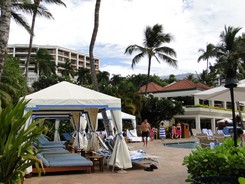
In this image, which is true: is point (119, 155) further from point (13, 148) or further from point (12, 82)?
point (12, 82)

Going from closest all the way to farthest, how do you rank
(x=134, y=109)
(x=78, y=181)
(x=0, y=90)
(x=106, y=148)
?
(x=78, y=181) < (x=106, y=148) < (x=0, y=90) < (x=134, y=109)

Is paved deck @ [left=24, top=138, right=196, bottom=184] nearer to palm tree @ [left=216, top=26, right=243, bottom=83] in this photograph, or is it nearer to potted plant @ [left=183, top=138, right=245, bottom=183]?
potted plant @ [left=183, top=138, right=245, bottom=183]

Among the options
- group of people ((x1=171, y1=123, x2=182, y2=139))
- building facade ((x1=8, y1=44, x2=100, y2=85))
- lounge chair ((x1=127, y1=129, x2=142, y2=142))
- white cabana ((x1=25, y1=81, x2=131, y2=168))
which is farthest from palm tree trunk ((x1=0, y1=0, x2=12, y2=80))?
building facade ((x1=8, y1=44, x2=100, y2=85))

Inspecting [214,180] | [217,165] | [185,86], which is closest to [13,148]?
[214,180]

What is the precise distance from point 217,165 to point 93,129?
8.15 meters

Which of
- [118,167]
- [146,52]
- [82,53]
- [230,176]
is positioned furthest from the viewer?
[82,53]

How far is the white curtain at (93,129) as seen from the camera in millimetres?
12719

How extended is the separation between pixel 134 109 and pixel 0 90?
12605mm

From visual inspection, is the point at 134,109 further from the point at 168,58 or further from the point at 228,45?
the point at 228,45

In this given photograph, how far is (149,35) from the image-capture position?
33.9 metres

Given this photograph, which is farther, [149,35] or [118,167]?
[149,35]

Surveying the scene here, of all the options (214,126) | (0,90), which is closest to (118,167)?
(0,90)

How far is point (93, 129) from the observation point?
1293 cm

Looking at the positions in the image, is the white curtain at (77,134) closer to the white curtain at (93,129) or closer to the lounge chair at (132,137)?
the white curtain at (93,129)
